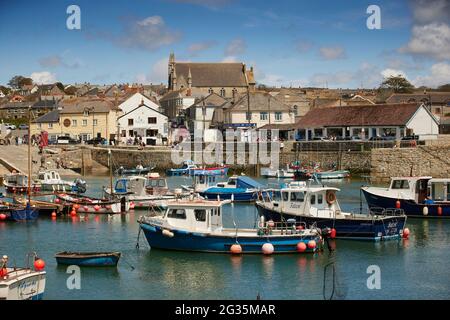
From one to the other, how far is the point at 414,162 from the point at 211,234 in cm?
2673

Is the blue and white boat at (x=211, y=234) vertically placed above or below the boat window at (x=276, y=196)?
below

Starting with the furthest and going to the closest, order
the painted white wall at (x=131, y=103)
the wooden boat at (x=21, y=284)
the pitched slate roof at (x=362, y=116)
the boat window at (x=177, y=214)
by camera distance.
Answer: the painted white wall at (x=131, y=103) < the pitched slate roof at (x=362, y=116) < the boat window at (x=177, y=214) < the wooden boat at (x=21, y=284)

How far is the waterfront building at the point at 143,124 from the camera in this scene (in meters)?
68.8

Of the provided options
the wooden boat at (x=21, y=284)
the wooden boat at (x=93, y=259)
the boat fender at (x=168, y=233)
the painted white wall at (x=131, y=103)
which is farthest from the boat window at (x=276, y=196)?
the painted white wall at (x=131, y=103)

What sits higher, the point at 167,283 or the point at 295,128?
the point at 295,128

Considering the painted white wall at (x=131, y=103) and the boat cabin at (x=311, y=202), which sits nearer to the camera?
the boat cabin at (x=311, y=202)

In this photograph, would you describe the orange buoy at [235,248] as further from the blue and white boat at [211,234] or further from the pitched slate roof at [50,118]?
the pitched slate roof at [50,118]

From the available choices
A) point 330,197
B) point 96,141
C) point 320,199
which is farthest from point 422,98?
point 320,199

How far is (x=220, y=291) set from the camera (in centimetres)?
1927

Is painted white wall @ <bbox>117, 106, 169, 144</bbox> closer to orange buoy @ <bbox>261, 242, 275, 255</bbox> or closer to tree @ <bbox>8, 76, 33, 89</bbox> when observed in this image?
orange buoy @ <bbox>261, 242, 275, 255</bbox>

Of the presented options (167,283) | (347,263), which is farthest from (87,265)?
(347,263)
